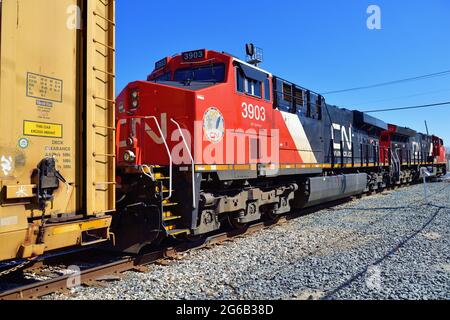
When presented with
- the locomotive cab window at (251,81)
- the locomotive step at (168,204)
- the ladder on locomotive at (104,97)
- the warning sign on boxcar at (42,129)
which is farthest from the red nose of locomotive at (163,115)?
the warning sign on boxcar at (42,129)

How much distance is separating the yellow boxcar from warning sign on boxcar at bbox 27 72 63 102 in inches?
0.4

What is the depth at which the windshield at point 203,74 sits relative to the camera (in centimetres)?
778

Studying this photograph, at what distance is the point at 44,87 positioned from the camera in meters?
4.49

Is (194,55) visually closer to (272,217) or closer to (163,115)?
(163,115)

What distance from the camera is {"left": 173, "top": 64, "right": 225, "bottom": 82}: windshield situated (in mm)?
7781

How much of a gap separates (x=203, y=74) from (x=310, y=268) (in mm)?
4389

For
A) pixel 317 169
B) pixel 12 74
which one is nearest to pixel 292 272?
pixel 12 74

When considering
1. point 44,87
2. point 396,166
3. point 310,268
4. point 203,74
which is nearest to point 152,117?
point 203,74

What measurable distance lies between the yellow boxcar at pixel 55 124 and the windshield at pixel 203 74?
2.78m

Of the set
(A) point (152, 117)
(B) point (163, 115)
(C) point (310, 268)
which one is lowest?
(C) point (310, 268)

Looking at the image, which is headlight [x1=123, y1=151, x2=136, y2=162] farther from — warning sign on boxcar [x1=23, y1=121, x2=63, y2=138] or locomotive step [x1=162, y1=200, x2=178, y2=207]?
warning sign on boxcar [x1=23, y1=121, x2=63, y2=138]

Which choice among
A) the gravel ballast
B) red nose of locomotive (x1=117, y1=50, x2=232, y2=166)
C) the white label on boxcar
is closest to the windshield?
red nose of locomotive (x1=117, y1=50, x2=232, y2=166)

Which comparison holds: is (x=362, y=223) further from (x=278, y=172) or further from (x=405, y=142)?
(x=405, y=142)
